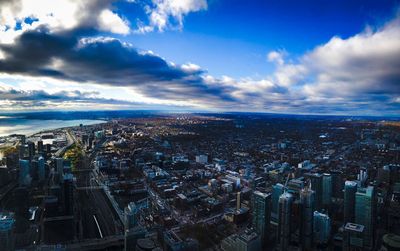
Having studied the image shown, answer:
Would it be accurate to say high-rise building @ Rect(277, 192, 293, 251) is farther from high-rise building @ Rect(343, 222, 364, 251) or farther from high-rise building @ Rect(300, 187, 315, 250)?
high-rise building @ Rect(343, 222, 364, 251)

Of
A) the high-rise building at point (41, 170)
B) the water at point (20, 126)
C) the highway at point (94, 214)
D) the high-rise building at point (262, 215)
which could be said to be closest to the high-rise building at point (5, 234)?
the highway at point (94, 214)

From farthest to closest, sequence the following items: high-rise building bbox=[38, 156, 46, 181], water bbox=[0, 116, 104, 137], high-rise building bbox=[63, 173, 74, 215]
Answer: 1. water bbox=[0, 116, 104, 137]
2. high-rise building bbox=[38, 156, 46, 181]
3. high-rise building bbox=[63, 173, 74, 215]

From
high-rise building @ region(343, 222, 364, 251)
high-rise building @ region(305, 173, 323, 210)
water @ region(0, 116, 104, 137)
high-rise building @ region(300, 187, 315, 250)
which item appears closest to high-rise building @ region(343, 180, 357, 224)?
high-rise building @ region(305, 173, 323, 210)

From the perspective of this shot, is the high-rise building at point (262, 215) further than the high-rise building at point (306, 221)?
Yes

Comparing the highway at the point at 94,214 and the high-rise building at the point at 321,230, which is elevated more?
the high-rise building at the point at 321,230

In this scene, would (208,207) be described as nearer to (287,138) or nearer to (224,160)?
(224,160)

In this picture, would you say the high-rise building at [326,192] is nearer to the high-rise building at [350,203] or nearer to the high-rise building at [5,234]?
the high-rise building at [350,203]
